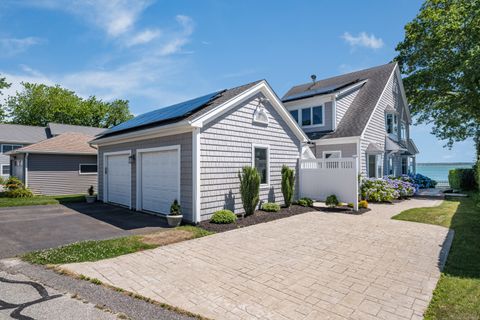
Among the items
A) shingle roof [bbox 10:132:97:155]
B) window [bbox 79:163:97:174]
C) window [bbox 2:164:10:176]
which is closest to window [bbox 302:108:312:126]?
shingle roof [bbox 10:132:97:155]

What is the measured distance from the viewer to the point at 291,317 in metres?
3.39

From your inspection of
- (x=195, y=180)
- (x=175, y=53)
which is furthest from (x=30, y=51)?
(x=195, y=180)

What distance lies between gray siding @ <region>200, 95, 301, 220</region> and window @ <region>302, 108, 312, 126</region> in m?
5.46

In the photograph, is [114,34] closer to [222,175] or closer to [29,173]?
[222,175]

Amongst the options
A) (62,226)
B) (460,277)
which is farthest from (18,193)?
(460,277)

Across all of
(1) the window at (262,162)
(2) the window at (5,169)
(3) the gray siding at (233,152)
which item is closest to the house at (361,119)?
(3) the gray siding at (233,152)

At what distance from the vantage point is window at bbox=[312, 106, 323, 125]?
16.4 meters

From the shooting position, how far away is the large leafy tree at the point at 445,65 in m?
16.6

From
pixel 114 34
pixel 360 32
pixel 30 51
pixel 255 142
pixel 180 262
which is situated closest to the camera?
pixel 180 262

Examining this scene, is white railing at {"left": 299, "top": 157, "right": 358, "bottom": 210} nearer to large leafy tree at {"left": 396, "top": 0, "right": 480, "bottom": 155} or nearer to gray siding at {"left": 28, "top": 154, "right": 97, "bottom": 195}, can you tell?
large leafy tree at {"left": 396, "top": 0, "right": 480, "bottom": 155}

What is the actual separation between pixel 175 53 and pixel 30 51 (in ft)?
38.1

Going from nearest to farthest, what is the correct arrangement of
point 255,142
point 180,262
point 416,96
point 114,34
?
point 180,262, point 255,142, point 114,34, point 416,96

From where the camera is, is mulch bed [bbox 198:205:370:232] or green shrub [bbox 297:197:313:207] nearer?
mulch bed [bbox 198:205:370:232]

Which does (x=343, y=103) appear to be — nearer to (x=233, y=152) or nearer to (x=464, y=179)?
(x=233, y=152)
